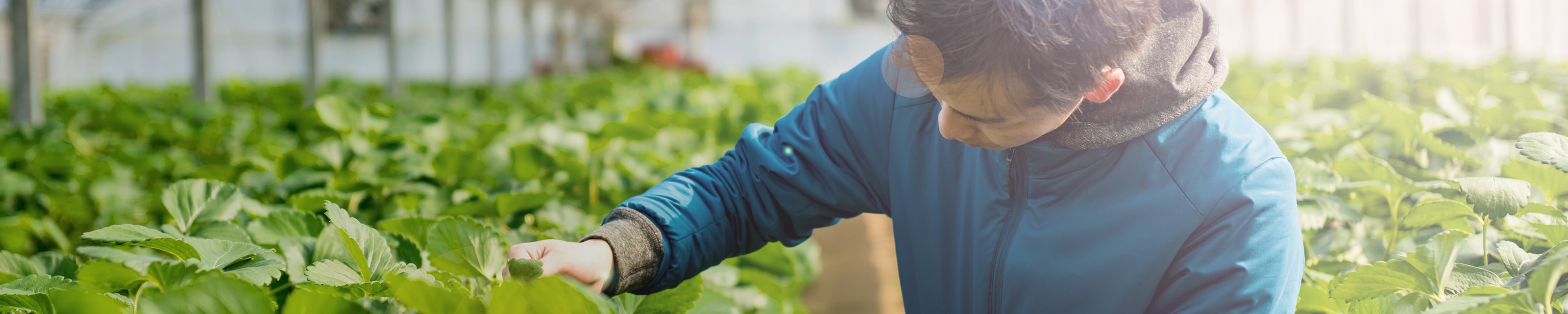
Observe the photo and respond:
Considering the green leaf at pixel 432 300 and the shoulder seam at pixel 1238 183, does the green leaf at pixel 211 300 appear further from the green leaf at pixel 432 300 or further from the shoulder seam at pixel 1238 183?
the shoulder seam at pixel 1238 183

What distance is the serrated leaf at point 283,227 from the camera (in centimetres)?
117

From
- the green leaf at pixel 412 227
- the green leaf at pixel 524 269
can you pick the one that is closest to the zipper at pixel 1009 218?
the green leaf at pixel 524 269

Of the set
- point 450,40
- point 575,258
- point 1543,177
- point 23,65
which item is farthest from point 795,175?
point 450,40

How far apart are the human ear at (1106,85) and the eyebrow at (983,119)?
0.09 metres

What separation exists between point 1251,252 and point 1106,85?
0.83 ft

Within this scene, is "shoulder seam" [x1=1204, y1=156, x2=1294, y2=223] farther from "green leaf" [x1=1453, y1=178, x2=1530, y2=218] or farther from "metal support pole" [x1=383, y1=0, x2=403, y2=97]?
"metal support pole" [x1=383, y1=0, x2=403, y2=97]

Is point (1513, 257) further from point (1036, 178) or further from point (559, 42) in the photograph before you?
point (559, 42)

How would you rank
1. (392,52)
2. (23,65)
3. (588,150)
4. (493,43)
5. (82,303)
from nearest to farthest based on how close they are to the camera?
1. (82,303)
2. (588,150)
3. (23,65)
4. (392,52)
5. (493,43)

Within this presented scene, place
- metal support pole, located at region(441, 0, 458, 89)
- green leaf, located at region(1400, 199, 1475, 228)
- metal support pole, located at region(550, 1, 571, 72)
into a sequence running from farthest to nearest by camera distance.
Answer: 1. metal support pole, located at region(550, 1, 571, 72)
2. metal support pole, located at region(441, 0, 458, 89)
3. green leaf, located at region(1400, 199, 1475, 228)

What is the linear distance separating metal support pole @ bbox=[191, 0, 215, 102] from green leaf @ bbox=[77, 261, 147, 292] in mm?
4648

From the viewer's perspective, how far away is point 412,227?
115 centimetres

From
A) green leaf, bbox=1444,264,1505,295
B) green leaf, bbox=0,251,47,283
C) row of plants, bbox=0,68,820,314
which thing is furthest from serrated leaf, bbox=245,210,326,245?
green leaf, bbox=1444,264,1505,295

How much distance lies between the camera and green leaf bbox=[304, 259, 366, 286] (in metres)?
0.85

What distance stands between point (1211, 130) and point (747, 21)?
30039 mm
